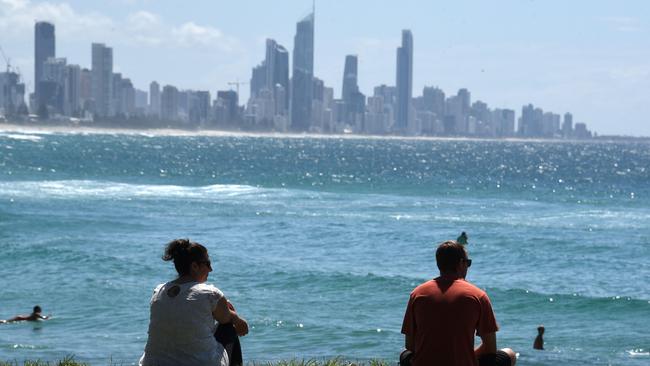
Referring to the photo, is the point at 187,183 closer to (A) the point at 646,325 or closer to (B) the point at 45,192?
(B) the point at 45,192

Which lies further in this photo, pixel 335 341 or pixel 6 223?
pixel 6 223

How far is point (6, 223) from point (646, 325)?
21.9 metres

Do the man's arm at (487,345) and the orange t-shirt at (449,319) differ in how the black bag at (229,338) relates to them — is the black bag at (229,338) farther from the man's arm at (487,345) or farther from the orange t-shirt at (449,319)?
the man's arm at (487,345)

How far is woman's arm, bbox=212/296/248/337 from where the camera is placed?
7945mm

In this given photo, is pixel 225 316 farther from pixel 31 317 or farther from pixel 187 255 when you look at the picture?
pixel 31 317

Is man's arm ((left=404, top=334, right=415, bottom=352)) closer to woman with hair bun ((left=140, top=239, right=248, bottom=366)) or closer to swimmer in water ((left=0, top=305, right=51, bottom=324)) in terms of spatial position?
woman with hair bun ((left=140, top=239, right=248, bottom=366))

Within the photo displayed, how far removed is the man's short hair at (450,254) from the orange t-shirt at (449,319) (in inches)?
5.0

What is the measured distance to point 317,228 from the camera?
127ft

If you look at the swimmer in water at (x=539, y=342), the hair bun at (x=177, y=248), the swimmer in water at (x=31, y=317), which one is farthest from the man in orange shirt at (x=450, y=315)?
the swimmer in water at (x=31, y=317)

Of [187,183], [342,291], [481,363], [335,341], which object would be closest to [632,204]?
[187,183]

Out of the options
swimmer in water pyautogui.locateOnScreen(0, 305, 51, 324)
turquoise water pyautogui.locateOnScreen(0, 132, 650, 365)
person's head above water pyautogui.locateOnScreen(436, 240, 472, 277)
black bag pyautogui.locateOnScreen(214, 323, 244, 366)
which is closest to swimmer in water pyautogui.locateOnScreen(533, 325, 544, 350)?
turquoise water pyautogui.locateOnScreen(0, 132, 650, 365)

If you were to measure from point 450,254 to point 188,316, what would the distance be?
67.4 inches

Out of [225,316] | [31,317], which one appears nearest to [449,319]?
[225,316]

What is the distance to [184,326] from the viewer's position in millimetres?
7891
